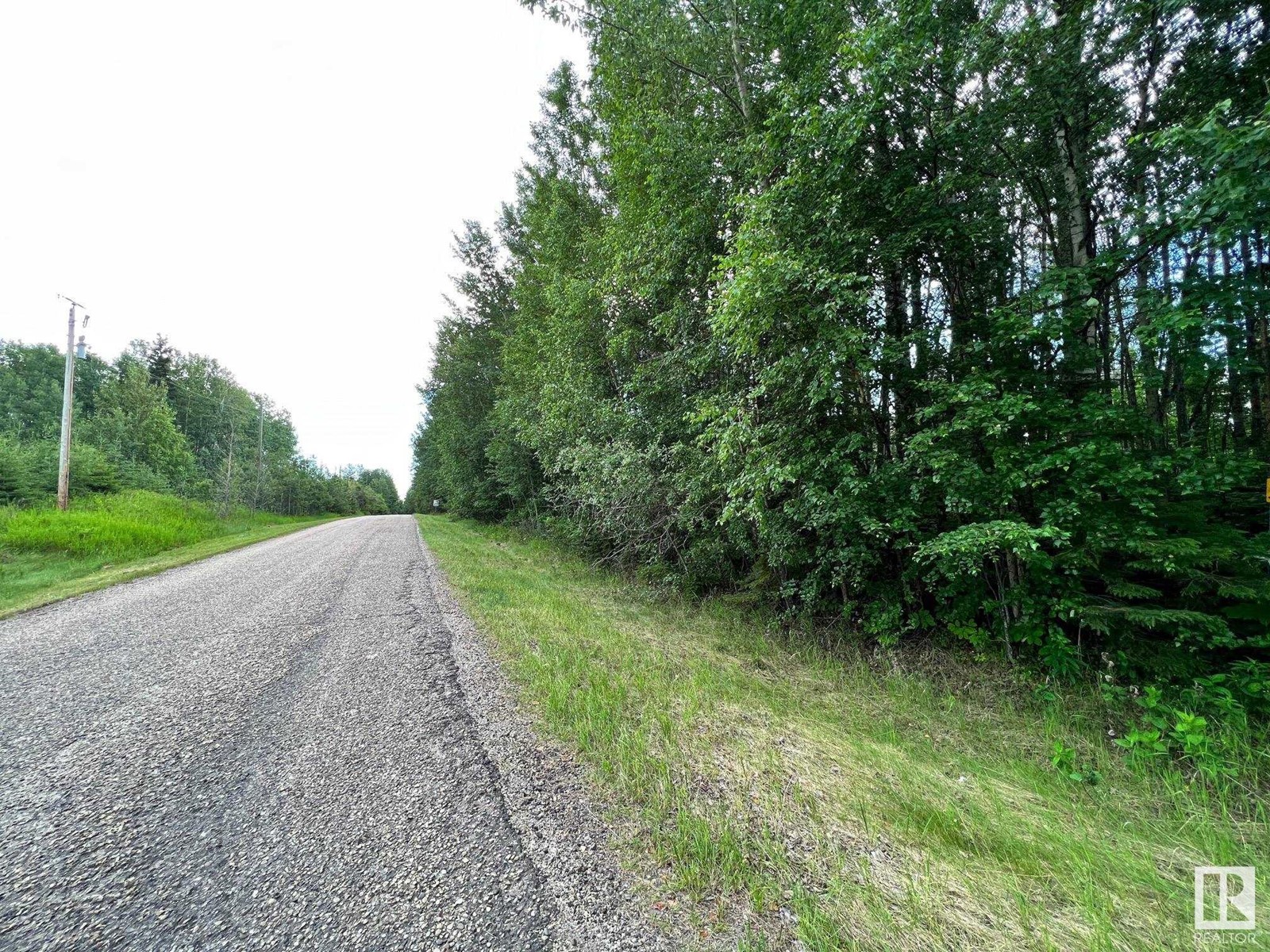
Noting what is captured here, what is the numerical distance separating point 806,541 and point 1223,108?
4471 mm

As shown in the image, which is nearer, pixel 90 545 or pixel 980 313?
pixel 980 313

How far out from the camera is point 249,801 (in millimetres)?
2051

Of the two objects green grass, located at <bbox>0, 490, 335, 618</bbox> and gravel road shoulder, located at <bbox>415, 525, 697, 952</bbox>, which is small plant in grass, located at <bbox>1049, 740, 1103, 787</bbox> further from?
green grass, located at <bbox>0, 490, 335, 618</bbox>

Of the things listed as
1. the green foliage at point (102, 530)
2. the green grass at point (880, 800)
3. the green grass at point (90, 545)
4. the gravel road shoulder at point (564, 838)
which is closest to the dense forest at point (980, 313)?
the green grass at point (880, 800)

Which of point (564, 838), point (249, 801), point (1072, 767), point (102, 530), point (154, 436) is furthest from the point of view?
point (154, 436)

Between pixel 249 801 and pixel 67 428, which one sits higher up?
pixel 67 428

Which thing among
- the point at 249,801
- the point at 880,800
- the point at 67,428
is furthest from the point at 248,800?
the point at 67,428

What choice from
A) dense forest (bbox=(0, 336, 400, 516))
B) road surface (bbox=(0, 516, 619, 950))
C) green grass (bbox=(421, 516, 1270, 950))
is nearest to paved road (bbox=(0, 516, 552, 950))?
road surface (bbox=(0, 516, 619, 950))

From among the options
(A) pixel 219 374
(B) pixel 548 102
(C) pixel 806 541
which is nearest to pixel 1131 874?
(C) pixel 806 541

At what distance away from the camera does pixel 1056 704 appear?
364 centimetres

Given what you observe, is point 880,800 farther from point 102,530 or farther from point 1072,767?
point 102,530

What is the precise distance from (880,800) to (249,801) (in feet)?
10.0

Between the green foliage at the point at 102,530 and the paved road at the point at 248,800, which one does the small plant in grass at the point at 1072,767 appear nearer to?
the paved road at the point at 248,800

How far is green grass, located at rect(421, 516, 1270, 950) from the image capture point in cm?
153
